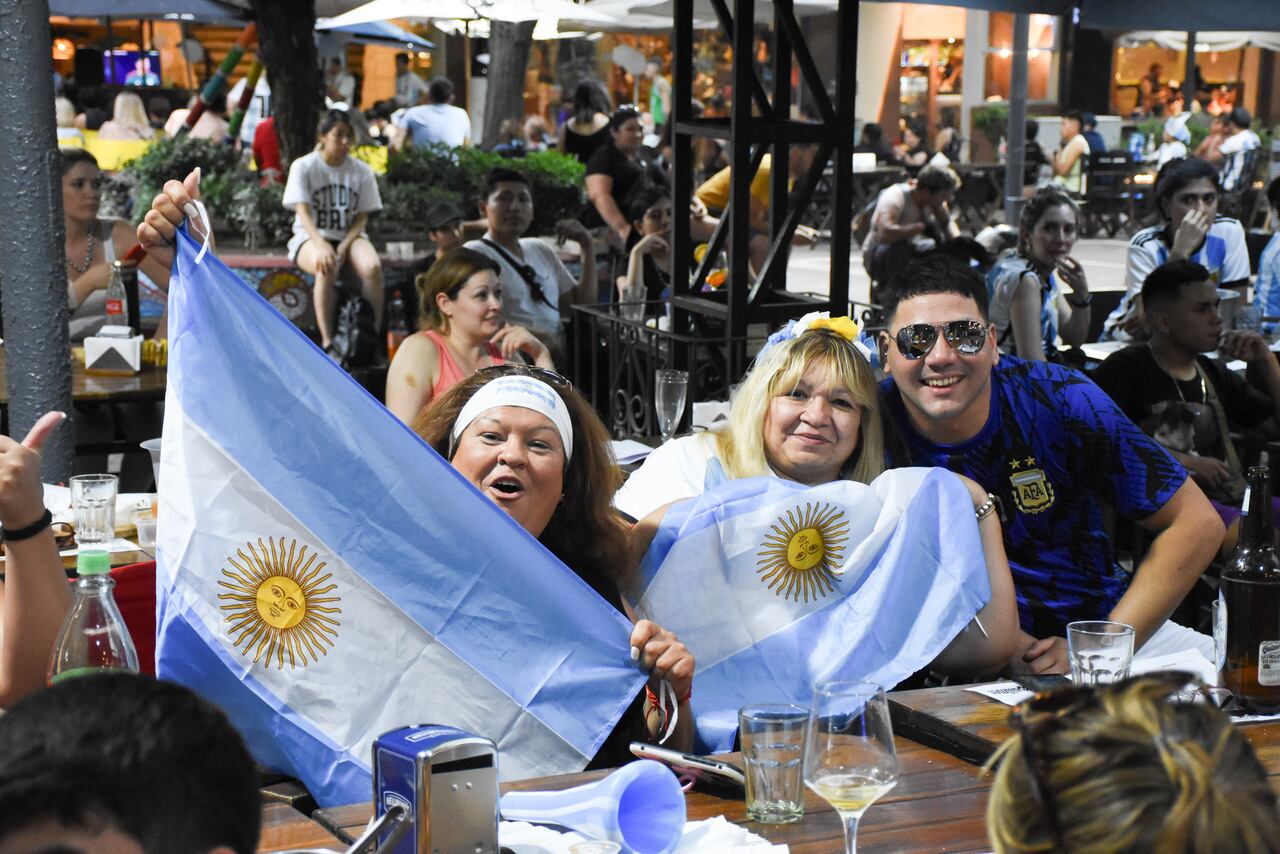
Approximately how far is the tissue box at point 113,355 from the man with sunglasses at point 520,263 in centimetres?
180

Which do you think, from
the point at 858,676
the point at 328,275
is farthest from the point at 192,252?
the point at 328,275

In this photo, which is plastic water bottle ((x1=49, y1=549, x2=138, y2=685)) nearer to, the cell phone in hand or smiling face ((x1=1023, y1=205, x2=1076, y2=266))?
the cell phone in hand

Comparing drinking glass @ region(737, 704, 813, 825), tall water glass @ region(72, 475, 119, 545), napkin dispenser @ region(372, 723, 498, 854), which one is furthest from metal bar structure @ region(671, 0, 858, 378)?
napkin dispenser @ region(372, 723, 498, 854)

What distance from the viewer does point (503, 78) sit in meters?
17.4

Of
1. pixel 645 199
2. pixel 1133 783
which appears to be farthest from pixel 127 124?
pixel 1133 783

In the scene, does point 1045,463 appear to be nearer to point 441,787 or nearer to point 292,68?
point 441,787

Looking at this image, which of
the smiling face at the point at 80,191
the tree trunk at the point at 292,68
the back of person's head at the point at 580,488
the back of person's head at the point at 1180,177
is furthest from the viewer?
the tree trunk at the point at 292,68

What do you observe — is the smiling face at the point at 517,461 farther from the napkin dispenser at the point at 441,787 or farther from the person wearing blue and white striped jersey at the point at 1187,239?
the person wearing blue and white striped jersey at the point at 1187,239

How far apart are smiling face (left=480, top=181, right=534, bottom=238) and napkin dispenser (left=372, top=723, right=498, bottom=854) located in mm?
5703

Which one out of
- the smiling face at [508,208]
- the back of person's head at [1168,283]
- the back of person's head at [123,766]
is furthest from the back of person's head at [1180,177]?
the back of person's head at [123,766]

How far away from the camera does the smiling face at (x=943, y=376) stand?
12.3 ft

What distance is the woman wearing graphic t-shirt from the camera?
10078mm

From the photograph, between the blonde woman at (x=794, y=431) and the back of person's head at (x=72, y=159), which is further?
the back of person's head at (x=72, y=159)

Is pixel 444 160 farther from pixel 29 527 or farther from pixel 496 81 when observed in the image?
pixel 29 527
